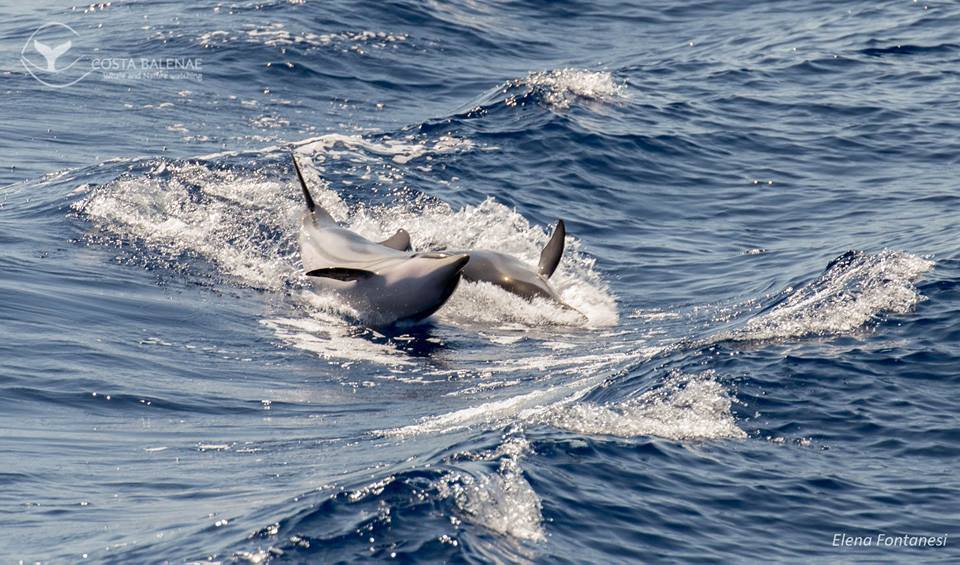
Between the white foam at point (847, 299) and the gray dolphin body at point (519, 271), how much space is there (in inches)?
124

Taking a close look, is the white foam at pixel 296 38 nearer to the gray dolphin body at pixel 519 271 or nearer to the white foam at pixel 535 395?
the gray dolphin body at pixel 519 271

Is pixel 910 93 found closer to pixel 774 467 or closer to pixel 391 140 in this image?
pixel 391 140

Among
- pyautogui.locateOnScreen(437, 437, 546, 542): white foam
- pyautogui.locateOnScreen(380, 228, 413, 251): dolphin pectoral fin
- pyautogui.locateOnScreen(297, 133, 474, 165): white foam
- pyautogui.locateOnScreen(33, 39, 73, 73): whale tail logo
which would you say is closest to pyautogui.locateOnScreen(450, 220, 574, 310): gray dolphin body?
pyautogui.locateOnScreen(380, 228, 413, 251): dolphin pectoral fin

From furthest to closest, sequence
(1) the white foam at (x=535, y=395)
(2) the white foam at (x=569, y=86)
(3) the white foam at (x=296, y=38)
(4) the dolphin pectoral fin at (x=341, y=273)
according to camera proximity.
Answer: (3) the white foam at (x=296, y=38) → (2) the white foam at (x=569, y=86) → (4) the dolphin pectoral fin at (x=341, y=273) → (1) the white foam at (x=535, y=395)

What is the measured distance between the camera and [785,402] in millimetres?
12141

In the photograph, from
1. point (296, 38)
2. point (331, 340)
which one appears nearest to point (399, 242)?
point (331, 340)

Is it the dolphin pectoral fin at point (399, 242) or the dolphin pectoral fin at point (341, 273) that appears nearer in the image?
the dolphin pectoral fin at point (341, 273)

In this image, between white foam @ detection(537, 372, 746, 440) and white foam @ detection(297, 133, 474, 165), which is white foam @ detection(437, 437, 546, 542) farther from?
white foam @ detection(297, 133, 474, 165)

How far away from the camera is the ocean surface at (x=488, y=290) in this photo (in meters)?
9.99

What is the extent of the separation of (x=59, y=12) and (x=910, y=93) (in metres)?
22.2

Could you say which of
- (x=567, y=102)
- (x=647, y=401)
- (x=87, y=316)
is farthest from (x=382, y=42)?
(x=647, y=401)

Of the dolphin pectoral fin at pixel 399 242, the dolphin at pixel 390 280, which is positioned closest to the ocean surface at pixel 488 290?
the dolphin at pixel 390 280

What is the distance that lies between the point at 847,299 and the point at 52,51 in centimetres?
2256

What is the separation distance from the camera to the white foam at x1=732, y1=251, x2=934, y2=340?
14148 millimetres
